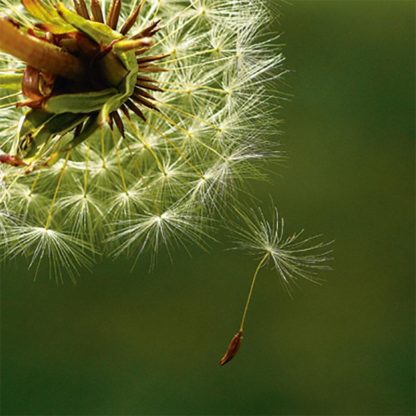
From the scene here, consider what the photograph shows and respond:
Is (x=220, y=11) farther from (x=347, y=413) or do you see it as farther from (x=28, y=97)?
(x=347, y=413)

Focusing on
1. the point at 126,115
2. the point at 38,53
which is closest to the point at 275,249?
the point at 126,115

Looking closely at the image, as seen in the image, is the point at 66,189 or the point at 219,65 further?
the point at 66,189

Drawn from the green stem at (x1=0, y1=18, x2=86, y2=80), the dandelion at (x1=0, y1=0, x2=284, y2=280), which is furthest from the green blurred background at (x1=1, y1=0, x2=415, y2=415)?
the green stem at (x1=0, y1=18, x2=86, y2=80)

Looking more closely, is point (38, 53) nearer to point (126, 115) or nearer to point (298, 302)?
point (126, 115)

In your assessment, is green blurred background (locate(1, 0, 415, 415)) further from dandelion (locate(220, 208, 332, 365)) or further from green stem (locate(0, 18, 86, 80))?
green stem (locate(0, 18, 86, 80))

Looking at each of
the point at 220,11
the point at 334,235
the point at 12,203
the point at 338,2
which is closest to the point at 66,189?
the point at 12,203
